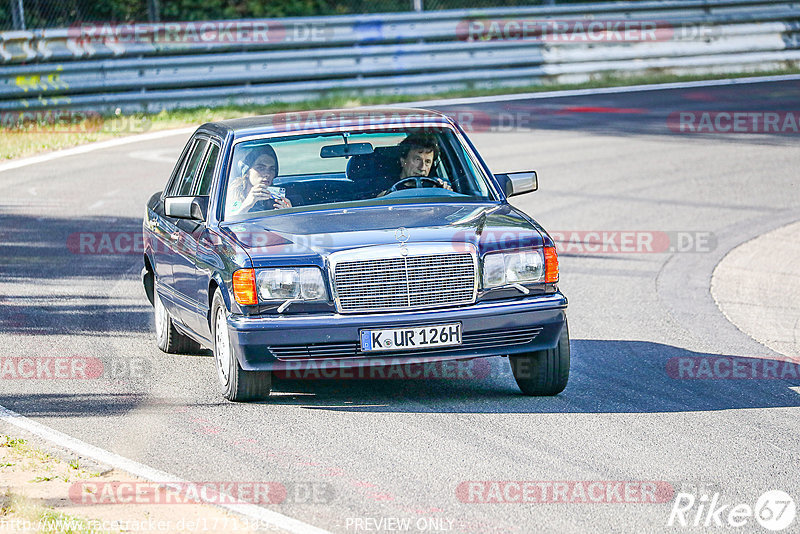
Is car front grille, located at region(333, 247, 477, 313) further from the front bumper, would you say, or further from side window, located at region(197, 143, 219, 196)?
side window, located at region(197, 143, 219, 196)

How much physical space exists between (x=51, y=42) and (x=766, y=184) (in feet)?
38.8

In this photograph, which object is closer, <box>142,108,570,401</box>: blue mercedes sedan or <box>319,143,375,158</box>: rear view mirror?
<box>142,108,570,401</box>: blue mercedes sedan

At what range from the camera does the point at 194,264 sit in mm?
7902

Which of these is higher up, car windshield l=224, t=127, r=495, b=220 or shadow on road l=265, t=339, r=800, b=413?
car windshield l=224, t=127, r=495, b=220

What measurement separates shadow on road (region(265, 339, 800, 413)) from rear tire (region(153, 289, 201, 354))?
123 cm

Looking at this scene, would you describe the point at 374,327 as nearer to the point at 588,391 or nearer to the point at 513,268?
the point at 513,268

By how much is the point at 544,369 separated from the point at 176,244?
2.68 metres

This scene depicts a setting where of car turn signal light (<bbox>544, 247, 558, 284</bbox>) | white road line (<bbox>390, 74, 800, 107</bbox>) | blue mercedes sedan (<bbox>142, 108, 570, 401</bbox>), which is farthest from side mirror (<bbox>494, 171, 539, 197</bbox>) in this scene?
white road line (<bbox>390, 74, 800, 107</bbox>)

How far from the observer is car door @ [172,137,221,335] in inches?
306

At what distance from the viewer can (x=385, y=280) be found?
22.9 ft

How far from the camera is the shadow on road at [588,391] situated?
23.8 feet

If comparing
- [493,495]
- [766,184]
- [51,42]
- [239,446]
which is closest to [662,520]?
[493,495]

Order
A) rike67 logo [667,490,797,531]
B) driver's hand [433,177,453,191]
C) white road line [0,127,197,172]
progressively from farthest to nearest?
white road line [0,127,197,172]
driver's hand [433,177,453,191]
rike67 logo [667,490,797,531]

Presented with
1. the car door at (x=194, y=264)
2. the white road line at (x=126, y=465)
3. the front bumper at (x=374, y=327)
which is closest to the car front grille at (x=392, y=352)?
the front bumper at (x=374, y=327)
